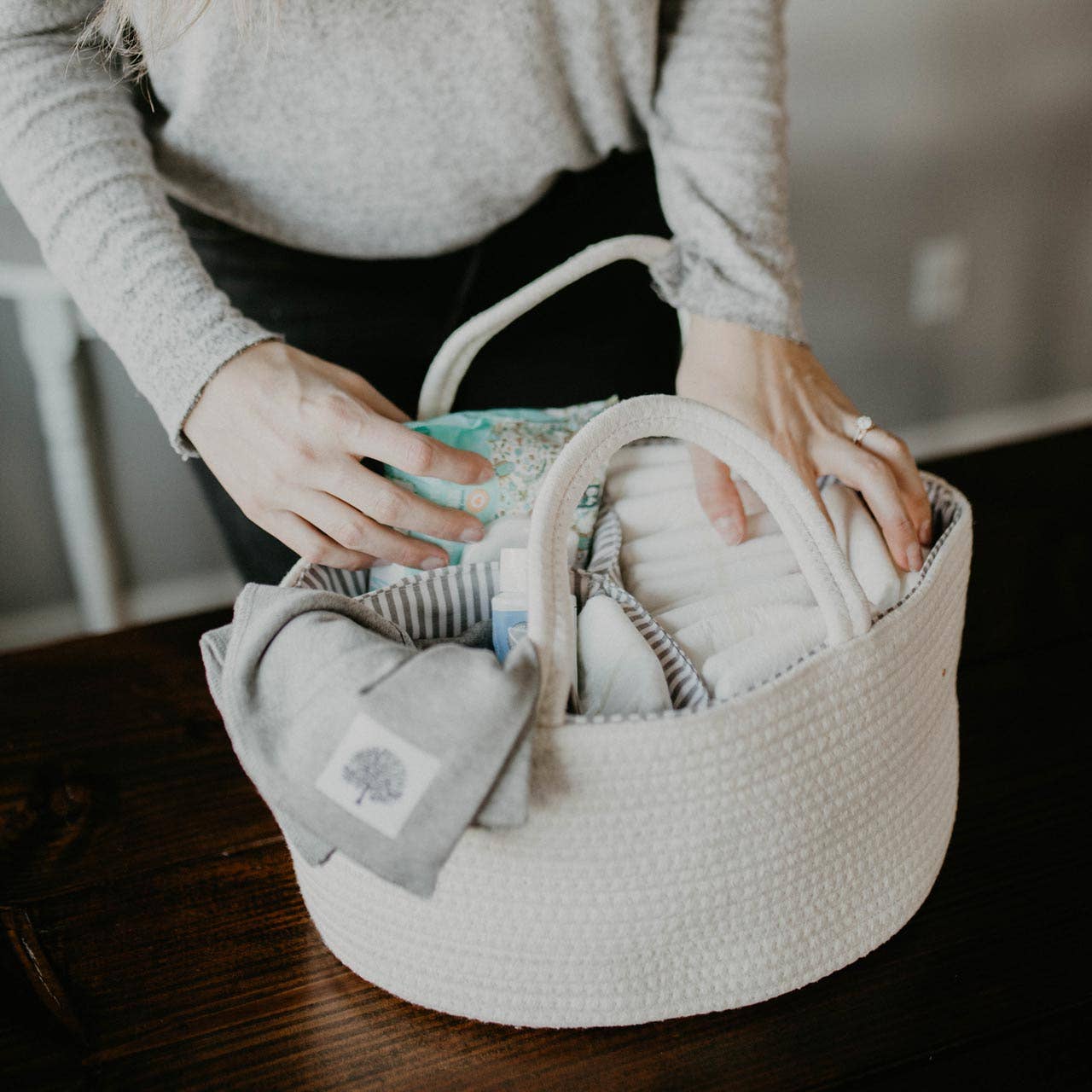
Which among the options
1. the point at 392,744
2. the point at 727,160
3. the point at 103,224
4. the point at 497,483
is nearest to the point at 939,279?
the point at 727,160

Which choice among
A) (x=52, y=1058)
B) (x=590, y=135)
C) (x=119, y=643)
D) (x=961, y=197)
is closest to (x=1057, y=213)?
(x=961, y=197)

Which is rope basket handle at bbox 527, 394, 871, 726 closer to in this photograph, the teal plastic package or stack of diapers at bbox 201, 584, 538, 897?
stack of diapers at bbox 201, 584, 538, 897

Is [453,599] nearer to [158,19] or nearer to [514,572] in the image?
[514,572]

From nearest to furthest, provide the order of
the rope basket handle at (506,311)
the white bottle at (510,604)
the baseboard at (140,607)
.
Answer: the white bottle at (510,604), the rope basket handle at (506,311), the baseboard at (140,607)

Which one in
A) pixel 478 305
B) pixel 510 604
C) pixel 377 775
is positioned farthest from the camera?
pixel 478 305

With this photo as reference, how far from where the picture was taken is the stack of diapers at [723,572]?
0.49 m

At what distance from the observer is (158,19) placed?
55 cm

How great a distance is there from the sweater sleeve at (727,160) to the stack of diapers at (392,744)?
37 cm

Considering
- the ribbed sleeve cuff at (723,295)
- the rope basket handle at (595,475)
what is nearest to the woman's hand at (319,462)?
the rope basket handle at (595,475)

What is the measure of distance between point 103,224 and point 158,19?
114 mm

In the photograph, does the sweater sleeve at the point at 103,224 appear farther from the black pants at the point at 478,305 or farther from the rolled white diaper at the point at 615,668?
the rolled white diaper at the point at 615,668

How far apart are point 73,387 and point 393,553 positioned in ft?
2.72

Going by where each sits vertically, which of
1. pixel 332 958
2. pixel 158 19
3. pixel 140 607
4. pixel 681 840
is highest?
pixel 158 19

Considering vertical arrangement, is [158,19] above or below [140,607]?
above
